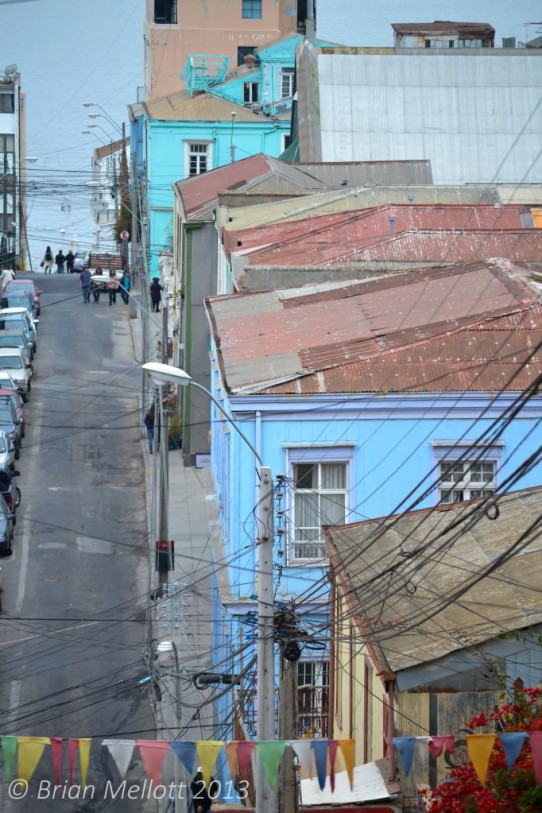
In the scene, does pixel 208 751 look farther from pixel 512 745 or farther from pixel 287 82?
pixel 287 82

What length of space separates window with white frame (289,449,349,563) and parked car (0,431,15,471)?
17482mm

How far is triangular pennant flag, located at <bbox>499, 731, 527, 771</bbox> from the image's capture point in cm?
1342

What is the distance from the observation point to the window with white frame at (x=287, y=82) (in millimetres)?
77250

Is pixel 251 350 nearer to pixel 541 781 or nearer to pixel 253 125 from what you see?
pixel 541 781

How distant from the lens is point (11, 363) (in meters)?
51.5

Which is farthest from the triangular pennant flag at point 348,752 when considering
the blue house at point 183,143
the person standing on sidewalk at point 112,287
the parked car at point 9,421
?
the person standing on sidewalk at point 112,287

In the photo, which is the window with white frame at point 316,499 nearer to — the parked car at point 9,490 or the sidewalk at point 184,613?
the sidewalk at point 184,613

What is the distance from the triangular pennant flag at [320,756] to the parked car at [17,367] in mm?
35438

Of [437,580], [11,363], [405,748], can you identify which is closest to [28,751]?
[405,748]

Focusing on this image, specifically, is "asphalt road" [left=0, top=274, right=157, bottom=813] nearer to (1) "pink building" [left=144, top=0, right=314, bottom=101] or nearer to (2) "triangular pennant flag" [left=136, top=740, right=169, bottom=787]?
(2) "triangular pennant flag" [left=136, top=740, right=169, bottom=787]

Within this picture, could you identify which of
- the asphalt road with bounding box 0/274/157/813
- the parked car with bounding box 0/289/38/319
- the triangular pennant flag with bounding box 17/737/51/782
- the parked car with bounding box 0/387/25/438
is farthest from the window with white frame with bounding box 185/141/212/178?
the triangular pennant flag with bounding box 17/737/51/782

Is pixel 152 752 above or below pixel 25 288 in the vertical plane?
below

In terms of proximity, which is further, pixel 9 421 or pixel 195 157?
pixel 195 157

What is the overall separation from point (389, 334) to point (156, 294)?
3645 cm
